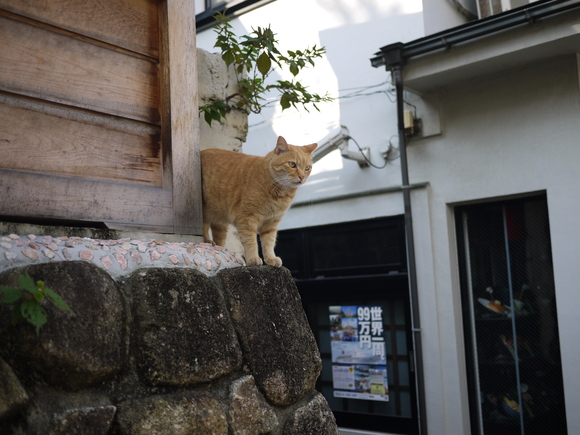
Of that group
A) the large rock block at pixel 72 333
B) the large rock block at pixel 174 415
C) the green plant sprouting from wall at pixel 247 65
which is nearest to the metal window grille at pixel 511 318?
the green plant sprouting from wall at pixel 247 65

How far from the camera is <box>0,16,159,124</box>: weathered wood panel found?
1.80 metres

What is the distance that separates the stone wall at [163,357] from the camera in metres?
1.31

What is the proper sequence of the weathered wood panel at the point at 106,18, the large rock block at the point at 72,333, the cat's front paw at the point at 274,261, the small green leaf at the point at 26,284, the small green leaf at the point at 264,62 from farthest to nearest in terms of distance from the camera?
the small green leaf at the point at 264,62
the cat's front paw at the point at 274,261
the weathered wood panel at the point at 106,18
the large rock block at the point at 72,333
the small green leaf at the point at 26,284

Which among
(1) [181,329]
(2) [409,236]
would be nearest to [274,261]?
(1) [181,329]

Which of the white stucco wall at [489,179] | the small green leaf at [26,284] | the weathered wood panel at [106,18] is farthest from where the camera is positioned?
the white stucco wall at [489,179]

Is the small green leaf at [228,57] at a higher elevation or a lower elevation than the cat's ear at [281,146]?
higher

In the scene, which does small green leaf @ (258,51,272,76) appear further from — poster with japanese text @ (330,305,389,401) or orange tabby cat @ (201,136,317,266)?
poster with japanese text @ (330,305,389,401)

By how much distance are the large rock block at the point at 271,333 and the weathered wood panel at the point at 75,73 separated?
0.86 meters

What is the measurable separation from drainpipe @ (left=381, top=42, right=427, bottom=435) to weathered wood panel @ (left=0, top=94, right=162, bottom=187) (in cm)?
392

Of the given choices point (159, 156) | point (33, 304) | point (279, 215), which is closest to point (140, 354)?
point (33, 304)

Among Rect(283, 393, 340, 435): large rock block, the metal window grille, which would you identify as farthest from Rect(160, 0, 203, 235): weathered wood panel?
the metal window grille

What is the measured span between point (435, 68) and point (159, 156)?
4096 mm

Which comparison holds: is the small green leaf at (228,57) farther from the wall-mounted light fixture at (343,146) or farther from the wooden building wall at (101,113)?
the wall-mounted light fixture at (343,146)

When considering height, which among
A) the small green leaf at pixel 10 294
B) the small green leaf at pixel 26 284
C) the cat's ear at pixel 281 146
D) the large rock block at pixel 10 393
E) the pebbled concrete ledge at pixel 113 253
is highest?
the cat's ear at pixel 281 146
